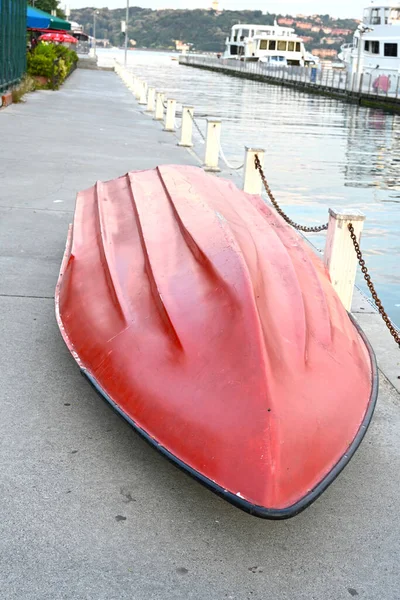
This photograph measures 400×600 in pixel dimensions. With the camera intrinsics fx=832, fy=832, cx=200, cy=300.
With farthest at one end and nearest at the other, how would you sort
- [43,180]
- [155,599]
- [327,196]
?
[327,196] < [43,180] < [155,599]

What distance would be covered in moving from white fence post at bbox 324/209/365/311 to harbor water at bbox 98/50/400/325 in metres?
1.13

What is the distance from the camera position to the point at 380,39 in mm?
55219

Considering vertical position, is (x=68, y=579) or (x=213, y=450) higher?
(x=213, y=450)

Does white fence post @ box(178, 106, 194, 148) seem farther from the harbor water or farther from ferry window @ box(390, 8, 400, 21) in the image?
ferry window @ box(390, 8, 400, 21)

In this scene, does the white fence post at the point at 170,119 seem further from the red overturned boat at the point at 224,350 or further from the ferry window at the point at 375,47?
the ferry window at the point at 375,47

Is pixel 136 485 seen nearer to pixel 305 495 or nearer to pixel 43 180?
pixel 305 495

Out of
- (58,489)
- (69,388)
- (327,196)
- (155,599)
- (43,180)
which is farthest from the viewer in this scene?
(327,196)

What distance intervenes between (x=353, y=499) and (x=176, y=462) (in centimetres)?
88

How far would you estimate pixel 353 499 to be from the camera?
3.75m

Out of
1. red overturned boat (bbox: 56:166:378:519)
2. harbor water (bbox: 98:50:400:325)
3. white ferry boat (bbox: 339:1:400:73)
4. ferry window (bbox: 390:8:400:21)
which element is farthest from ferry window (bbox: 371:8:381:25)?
red overturned boat (bbox: 56:166:378:519)

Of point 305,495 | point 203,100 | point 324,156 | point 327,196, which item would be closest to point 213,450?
point 305,495

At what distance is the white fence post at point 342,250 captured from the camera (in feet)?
19.6

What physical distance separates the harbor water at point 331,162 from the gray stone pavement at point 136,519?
3.50 m

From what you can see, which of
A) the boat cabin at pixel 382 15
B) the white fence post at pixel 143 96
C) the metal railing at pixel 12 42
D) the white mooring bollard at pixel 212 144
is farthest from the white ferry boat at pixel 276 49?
the white mooring bollard at pixel 212 144
